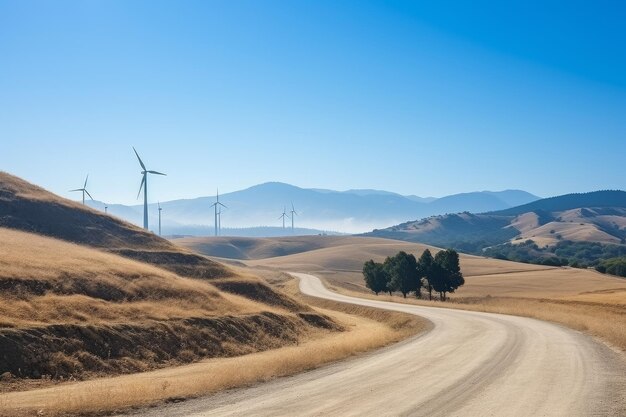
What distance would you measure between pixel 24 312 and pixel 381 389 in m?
21.3

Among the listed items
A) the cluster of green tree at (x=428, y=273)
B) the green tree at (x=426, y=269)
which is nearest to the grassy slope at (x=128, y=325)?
the cluster of green tree at (x=428, y=273)

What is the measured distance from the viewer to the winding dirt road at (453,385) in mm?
16891

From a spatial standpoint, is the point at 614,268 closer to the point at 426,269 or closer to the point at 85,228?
the point at 426,269

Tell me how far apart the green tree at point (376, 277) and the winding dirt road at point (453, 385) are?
72352 millimetres

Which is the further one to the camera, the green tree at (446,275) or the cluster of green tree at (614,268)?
the cluster of green tree at (614,268)

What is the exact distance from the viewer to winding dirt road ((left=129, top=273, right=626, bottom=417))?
1689 cm

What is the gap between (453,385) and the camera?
20.4 metres

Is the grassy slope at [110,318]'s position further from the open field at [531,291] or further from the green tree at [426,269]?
the green tree at [426,269]

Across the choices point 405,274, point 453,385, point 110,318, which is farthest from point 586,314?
point 405,274

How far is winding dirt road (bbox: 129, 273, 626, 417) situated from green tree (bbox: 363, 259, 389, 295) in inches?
2848

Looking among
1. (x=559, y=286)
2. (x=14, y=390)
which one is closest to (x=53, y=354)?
(x=14, y=390)

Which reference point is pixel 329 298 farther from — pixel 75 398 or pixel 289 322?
pixel 75 398

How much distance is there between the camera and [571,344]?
30.6 meters

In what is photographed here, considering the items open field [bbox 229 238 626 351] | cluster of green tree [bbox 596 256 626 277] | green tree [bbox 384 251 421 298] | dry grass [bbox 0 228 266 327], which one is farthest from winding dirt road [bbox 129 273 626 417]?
cluster of green tree [bbox 596 256 626 277]
